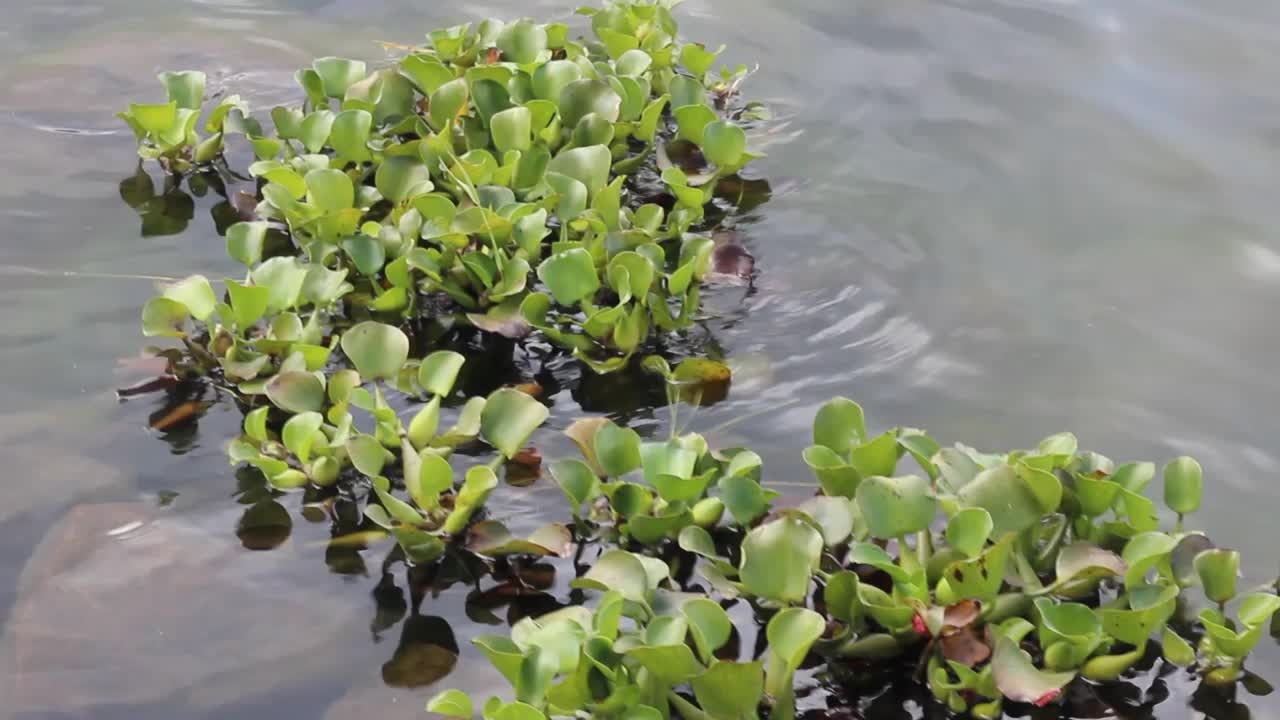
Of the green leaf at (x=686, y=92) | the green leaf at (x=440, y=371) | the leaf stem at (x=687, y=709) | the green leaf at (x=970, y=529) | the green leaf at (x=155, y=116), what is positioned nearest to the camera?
the leaf stem at (x=687, y=709)

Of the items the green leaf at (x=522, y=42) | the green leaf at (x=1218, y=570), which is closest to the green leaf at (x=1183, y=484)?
the green leaf at (x=1218, y=570)

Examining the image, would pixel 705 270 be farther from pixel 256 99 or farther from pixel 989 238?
pixel 256 99

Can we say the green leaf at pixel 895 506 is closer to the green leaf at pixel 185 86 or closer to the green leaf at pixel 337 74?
the green leaf at pixel 337 74

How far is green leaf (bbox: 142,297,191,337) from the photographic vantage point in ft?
7.84

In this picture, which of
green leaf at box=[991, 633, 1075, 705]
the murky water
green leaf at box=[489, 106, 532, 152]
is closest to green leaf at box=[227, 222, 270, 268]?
the murky water

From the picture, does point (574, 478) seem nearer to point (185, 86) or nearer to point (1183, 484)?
point (1183, 484)

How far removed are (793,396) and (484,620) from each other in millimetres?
829

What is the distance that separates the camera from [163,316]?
241 cm

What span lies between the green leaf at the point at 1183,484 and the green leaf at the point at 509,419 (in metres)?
0.98

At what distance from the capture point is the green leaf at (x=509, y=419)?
221 centimetres

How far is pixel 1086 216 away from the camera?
3.18m

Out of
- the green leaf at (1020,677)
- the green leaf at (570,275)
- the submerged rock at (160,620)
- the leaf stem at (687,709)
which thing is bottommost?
the submerged rock at (160,620)

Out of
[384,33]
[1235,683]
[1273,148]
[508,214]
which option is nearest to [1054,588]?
Answer: [1235,683]

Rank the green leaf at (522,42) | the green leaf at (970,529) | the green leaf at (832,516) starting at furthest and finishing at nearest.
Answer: the green leaf at (522,42) → the green leaf at (832,516) → the green leaf at (970,529)
